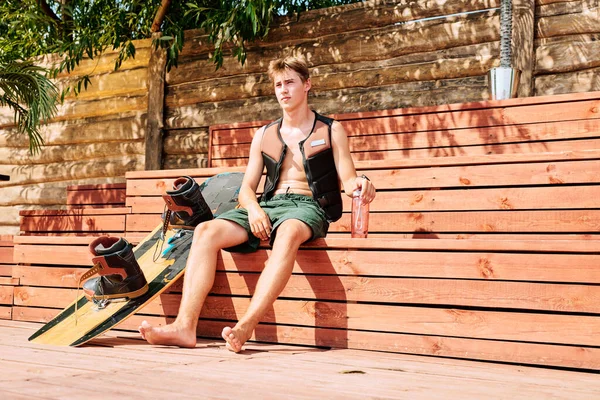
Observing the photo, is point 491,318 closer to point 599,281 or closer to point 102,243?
point 599,281

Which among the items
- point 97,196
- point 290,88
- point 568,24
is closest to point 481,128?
point 568,24

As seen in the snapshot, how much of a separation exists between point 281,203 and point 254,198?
0.15 metres

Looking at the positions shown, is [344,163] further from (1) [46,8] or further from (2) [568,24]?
(1) [46,8]

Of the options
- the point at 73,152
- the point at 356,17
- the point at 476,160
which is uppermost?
the point at 356,17

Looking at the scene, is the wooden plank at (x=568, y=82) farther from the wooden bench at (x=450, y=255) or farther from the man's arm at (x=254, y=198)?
the man's arm at (x=254, y=198)

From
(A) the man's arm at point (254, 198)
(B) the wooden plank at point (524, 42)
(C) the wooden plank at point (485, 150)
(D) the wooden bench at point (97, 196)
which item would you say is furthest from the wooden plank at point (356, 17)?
(A) the man's arm at point (254, 198)

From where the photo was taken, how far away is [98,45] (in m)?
8.37

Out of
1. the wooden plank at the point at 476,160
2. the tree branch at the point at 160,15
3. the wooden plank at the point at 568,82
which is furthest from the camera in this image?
the tree branch at the point at 160,15

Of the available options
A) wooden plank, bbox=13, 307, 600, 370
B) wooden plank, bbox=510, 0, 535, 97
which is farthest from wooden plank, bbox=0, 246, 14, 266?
wooden plank, bbox=510, 0, 535, 97

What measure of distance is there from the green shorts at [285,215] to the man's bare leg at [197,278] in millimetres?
52

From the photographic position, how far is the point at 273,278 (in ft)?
11.7

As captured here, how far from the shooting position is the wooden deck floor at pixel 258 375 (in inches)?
92.6

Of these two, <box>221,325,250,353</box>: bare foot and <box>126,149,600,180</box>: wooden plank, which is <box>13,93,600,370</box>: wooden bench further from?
<box>221,325,250,353</box>: bare foot

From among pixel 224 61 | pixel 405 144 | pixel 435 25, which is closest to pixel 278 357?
pixel 405 144
